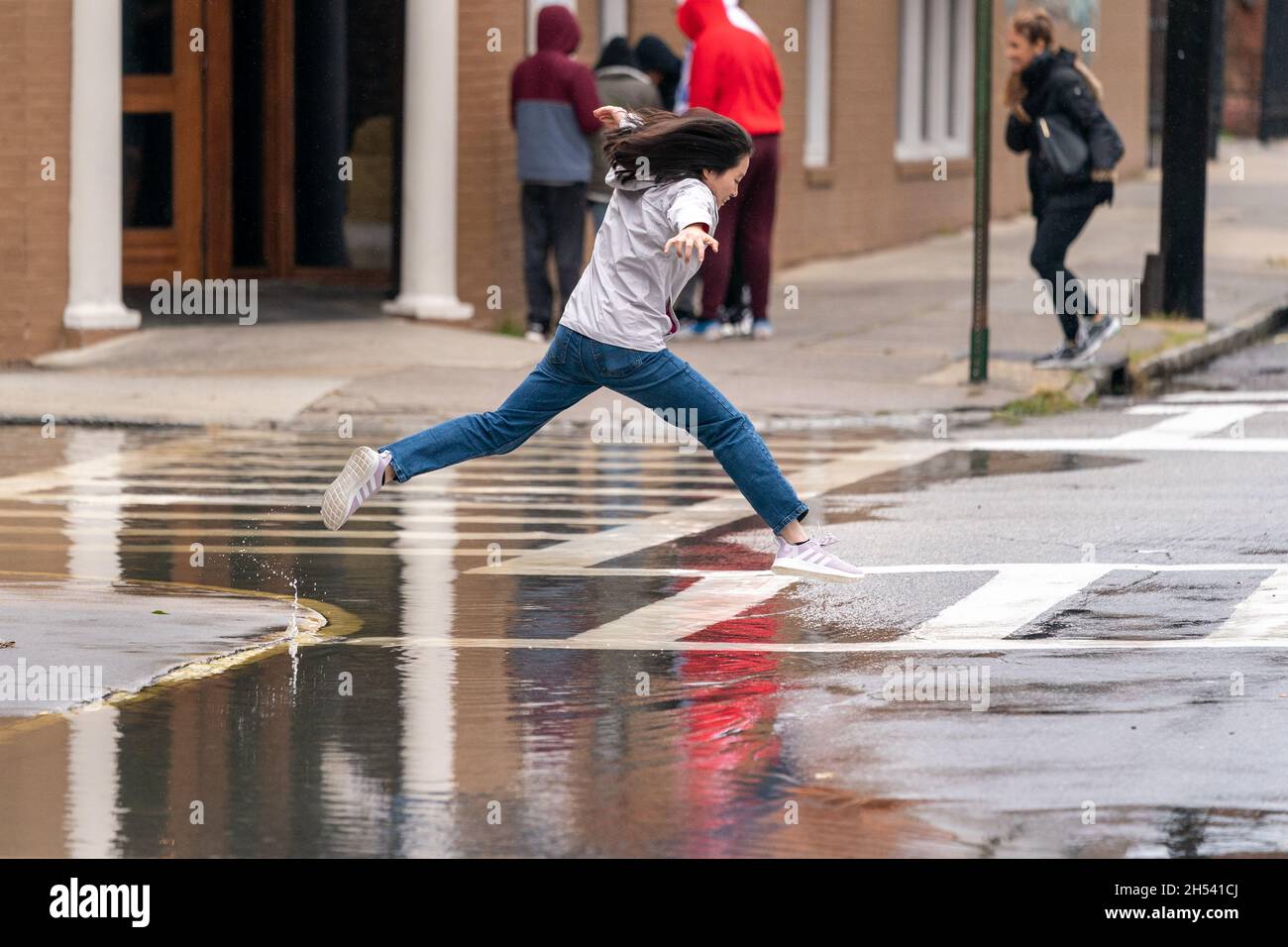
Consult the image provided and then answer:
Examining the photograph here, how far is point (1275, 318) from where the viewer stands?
20000 millimetres

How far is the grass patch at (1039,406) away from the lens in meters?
14.9

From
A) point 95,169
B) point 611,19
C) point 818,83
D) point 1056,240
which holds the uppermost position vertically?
point 611,19

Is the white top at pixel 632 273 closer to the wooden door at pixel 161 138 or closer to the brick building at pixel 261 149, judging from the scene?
the brick building at pixel 261 149

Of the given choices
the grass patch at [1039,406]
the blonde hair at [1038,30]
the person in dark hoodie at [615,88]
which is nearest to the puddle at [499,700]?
the grass patch at [1039,406]

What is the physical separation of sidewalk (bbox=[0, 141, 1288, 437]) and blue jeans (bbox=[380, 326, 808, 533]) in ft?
17.4

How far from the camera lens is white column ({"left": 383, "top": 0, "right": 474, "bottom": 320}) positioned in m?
17.4

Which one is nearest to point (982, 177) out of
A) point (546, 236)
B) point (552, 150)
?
point (552, 150)

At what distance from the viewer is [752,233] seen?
1748cm

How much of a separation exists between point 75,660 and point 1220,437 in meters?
7.64

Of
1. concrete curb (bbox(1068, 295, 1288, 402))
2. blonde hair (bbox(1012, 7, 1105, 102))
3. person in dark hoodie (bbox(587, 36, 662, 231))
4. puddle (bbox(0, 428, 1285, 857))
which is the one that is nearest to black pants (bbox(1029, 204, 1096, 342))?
concrete curb (bbox(1068, 295, 1288, 402))

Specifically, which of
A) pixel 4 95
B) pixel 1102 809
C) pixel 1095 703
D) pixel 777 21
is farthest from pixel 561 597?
A: pixel 777 21

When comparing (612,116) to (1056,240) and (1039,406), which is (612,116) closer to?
(1039,406)

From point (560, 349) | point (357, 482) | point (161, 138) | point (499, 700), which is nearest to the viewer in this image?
point (499, 700)

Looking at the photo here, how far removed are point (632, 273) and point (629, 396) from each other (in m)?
0.51
